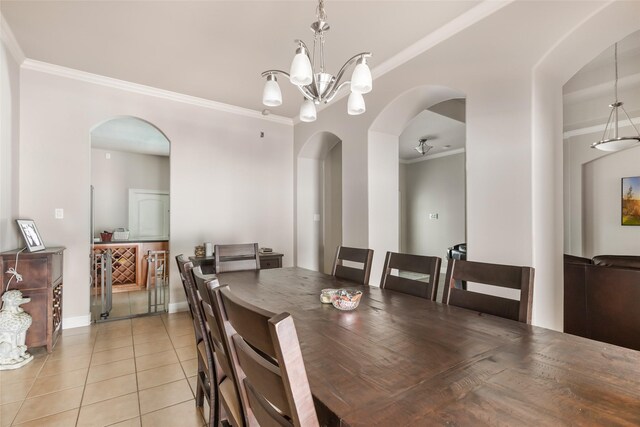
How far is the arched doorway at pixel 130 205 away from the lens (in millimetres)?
4969

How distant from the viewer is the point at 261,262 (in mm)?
3980

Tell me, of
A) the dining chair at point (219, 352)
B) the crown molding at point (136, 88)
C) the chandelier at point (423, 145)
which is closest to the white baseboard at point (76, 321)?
the crown molding at point (136, 88)

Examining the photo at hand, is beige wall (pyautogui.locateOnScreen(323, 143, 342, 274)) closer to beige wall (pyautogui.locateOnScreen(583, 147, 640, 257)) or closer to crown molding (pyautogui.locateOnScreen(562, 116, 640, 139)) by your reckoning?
crown molding (pyautogui.locateOnScreen(562, 116, 640, 139))

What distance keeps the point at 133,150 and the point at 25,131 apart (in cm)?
340

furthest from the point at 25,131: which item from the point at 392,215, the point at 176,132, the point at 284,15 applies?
the point at 392,215

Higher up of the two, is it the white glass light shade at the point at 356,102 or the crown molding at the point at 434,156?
the crown molding at the point at 434,156

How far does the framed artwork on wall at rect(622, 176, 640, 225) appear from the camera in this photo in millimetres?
4414

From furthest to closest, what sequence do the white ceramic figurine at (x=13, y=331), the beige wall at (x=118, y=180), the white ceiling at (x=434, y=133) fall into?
1. the beige wall at (x=118, y=180)
2. the white ceiling at (x=434, y=133)
3. the white ceramic figurine at (x=13, y=331)

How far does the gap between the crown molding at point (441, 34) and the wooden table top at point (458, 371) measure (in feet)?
7.33

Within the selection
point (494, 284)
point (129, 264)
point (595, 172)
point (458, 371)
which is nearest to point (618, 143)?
point (595, 172)

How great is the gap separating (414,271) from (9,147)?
373cm

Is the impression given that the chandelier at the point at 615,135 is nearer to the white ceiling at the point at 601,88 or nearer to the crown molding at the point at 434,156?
the white ceiling at the point at 601,88

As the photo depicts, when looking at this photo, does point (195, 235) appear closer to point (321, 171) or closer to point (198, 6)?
point (321, 171)

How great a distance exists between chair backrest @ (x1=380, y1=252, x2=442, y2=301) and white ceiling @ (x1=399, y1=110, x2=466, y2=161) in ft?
9.13
